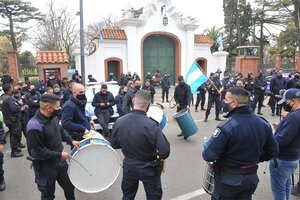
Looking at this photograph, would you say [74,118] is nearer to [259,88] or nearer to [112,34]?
[259,88]

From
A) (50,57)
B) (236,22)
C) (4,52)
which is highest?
(236,22)

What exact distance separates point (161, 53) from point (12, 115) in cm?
1812

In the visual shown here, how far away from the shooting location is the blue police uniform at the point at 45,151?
11.6 feet

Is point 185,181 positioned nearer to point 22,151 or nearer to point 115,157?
point 115,157

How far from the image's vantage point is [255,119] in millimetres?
3039

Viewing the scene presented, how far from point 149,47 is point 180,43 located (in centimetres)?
268

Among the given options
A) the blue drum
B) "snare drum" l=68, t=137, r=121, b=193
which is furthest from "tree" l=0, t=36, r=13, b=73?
"snare drum" l=68, t=137, r=121, b=193

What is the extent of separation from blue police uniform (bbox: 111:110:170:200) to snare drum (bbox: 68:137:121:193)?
574mm

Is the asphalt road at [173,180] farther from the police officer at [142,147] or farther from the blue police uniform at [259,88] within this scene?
the blue police uniform at [259,88]

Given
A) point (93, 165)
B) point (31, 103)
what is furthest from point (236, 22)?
point (93, 165)

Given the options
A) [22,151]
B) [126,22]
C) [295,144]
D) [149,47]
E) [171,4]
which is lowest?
[22,151]

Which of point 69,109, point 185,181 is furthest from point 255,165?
point 69,109

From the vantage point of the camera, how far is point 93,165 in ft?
13.1

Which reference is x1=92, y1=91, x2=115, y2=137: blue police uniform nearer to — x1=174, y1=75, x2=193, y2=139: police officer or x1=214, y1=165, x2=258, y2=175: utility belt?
x1=174, y1=75, x2=193, y2=139: police officer
